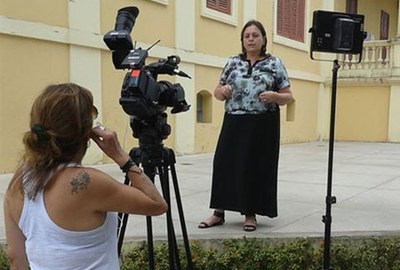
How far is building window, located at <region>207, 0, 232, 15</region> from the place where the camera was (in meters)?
9.85

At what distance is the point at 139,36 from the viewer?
823 cm

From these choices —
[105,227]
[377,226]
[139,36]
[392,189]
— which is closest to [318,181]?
[392,189]

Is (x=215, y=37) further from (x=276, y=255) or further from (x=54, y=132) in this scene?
(x=54, y=132)

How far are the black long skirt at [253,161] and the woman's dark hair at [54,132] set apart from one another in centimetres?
210

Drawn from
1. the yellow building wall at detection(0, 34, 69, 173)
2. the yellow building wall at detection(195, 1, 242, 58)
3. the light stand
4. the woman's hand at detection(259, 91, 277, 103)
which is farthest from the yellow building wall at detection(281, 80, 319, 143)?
the light stand

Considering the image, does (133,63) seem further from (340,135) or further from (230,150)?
(340,135)

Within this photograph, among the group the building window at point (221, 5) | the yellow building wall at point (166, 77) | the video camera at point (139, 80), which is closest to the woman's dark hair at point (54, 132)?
the video camera at point (139, 80)

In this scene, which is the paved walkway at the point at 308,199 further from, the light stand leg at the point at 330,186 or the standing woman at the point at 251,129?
the light stand leg at the point at 330,186

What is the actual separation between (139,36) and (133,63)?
615cm

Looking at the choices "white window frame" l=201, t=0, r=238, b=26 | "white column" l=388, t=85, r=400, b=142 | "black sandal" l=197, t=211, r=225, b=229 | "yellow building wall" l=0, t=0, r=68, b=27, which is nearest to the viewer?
"black sandal" l=197, t=211, r=225, b=229

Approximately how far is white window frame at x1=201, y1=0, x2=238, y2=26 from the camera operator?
812 centimetres

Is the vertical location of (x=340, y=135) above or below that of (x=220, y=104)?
below

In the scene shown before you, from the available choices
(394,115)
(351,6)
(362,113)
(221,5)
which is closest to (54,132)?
(221,5)

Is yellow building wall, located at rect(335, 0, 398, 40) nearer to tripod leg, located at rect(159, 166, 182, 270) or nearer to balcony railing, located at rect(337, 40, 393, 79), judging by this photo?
balcony railing, located at rect(337, 40, 393, 79)
